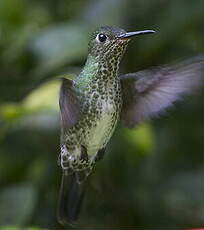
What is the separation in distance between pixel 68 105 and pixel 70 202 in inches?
19.8

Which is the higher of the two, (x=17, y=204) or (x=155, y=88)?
(x=155, y=88)

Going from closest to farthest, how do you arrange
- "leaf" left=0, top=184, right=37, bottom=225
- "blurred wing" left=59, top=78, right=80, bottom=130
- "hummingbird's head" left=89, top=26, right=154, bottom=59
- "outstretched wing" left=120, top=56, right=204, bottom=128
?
"blurred wing" left=59, top=78, right=80, bottom=130
"hummingbird's head" left=89, top=26, right=154, bottom=59
"outstretched wing" left=120, top=56, right=204, bottom=128
"leaf" left=0, top=184, right=37, bottom=225

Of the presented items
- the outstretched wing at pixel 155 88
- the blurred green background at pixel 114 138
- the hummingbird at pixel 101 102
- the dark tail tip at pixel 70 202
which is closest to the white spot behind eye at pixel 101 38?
the hummingbird at pixel 101 102

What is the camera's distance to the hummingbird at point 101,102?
2.00 metres

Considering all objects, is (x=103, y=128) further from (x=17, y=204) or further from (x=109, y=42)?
(x=17, y=204)

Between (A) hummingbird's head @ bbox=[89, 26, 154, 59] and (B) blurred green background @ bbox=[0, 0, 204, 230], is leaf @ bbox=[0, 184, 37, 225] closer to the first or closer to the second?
(B) blurred green background @ bbox=[0, 0, 204, 230]

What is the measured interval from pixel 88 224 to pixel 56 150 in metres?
0.43

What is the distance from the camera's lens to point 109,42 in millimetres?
2025

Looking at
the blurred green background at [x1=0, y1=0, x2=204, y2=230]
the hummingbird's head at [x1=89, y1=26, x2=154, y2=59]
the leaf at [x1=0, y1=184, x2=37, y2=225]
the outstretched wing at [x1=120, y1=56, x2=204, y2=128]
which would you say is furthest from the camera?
the blurred green background at [x1=0, y1=0, x2=204, y2=230]

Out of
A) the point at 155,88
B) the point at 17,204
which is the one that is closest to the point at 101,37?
the point at 155,88

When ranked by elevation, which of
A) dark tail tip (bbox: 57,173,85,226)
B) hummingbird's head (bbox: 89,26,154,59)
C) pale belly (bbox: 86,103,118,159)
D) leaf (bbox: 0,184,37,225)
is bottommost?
leaf (bbox: 0,184,37,225)

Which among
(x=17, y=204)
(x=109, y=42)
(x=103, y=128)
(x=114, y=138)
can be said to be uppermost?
(x=109, y=42)

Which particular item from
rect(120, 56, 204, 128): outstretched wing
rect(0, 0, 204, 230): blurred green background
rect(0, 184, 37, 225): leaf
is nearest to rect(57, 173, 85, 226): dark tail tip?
rect(120, 56, 204, 128): outstretched wing

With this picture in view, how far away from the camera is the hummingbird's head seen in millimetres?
1982
